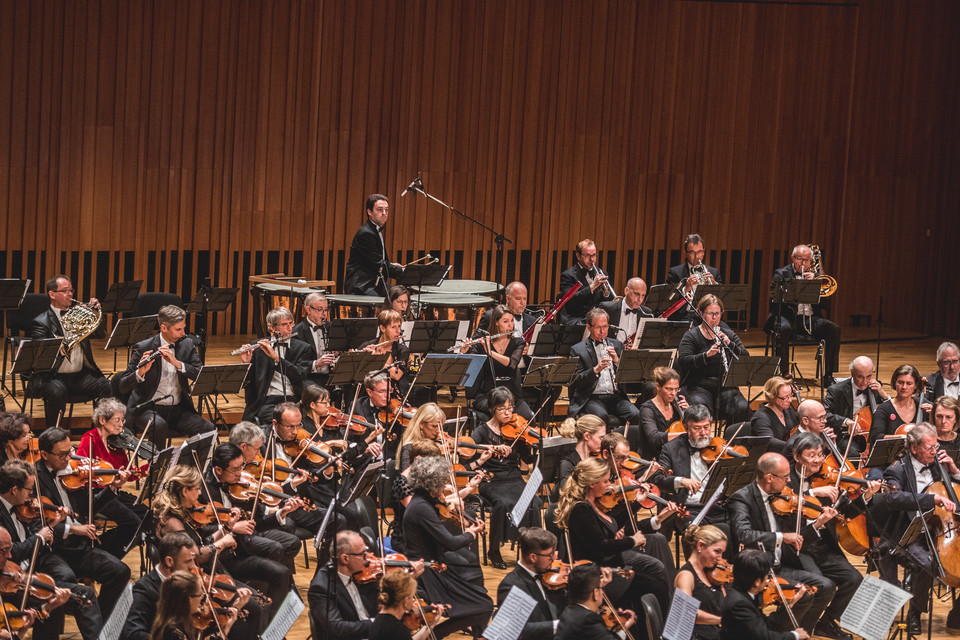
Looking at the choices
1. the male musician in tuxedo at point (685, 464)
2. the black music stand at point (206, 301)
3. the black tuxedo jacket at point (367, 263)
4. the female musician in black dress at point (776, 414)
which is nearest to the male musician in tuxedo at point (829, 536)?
the male musician in tuxedo at point (685, 464)

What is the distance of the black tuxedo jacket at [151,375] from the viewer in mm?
8219

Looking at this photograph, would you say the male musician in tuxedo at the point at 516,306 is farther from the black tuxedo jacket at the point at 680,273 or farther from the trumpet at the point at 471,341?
the black tuxedo jacket at the point at 680,273

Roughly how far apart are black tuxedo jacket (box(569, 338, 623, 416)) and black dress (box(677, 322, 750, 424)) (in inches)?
20.8

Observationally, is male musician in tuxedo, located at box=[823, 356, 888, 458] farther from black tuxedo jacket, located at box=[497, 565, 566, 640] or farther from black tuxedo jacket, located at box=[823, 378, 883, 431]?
black tuxedo jacket, located at box=[497, 565, 566, 640]

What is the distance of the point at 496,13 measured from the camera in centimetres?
1262

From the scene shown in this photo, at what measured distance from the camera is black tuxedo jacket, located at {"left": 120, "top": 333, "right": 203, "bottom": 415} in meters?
8.22

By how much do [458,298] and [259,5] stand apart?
3.55 meters

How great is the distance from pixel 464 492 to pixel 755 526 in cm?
158

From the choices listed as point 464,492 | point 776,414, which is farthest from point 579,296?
point 464,492

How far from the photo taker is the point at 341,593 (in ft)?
18.4

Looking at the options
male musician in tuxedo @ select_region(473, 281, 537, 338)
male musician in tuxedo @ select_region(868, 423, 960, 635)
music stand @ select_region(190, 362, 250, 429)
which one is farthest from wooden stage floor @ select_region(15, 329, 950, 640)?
music stand @ select_region(190, 362, 250, 429)

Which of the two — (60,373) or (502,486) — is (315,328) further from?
(502,486)

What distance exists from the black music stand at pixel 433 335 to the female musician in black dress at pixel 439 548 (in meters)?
2.37

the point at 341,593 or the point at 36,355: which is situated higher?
the point at 36,355
